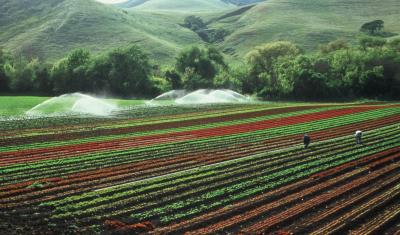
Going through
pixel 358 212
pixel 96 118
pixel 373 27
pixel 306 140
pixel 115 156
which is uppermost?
pixel 373 27

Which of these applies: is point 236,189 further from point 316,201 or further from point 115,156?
point 115,156

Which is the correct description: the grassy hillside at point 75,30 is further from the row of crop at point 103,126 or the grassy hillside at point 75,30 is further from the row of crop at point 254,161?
the row of crop at point 254,161

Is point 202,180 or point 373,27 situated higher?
point 373,27

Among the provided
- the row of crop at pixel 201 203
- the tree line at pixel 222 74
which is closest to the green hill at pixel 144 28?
the tree line at pixel 222 74

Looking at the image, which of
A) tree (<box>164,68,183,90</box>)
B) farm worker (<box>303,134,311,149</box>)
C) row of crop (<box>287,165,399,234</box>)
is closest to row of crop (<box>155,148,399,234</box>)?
row of crop (<box>287,165,399,234</box>)

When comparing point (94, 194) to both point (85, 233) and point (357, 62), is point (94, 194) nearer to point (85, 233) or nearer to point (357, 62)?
point (85, 233)

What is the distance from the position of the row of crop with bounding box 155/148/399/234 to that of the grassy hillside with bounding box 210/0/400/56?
12297 centimetres

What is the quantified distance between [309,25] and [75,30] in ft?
270

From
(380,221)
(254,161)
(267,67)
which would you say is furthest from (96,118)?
(267,67)

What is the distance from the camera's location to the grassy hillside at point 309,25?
523 feet

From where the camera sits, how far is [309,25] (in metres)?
174

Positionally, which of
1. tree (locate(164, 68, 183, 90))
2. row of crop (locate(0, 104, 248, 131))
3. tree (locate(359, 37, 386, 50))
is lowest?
row of crop (locate(0, 104, 248, 131))

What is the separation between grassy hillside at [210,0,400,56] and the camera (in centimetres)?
15938

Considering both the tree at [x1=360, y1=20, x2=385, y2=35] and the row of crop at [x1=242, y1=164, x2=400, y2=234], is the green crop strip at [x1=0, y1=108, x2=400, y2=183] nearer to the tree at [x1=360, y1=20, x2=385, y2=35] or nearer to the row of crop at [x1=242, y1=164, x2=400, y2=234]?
the row of crop at [x1=242, y1=164, x2=400, y2=234]
